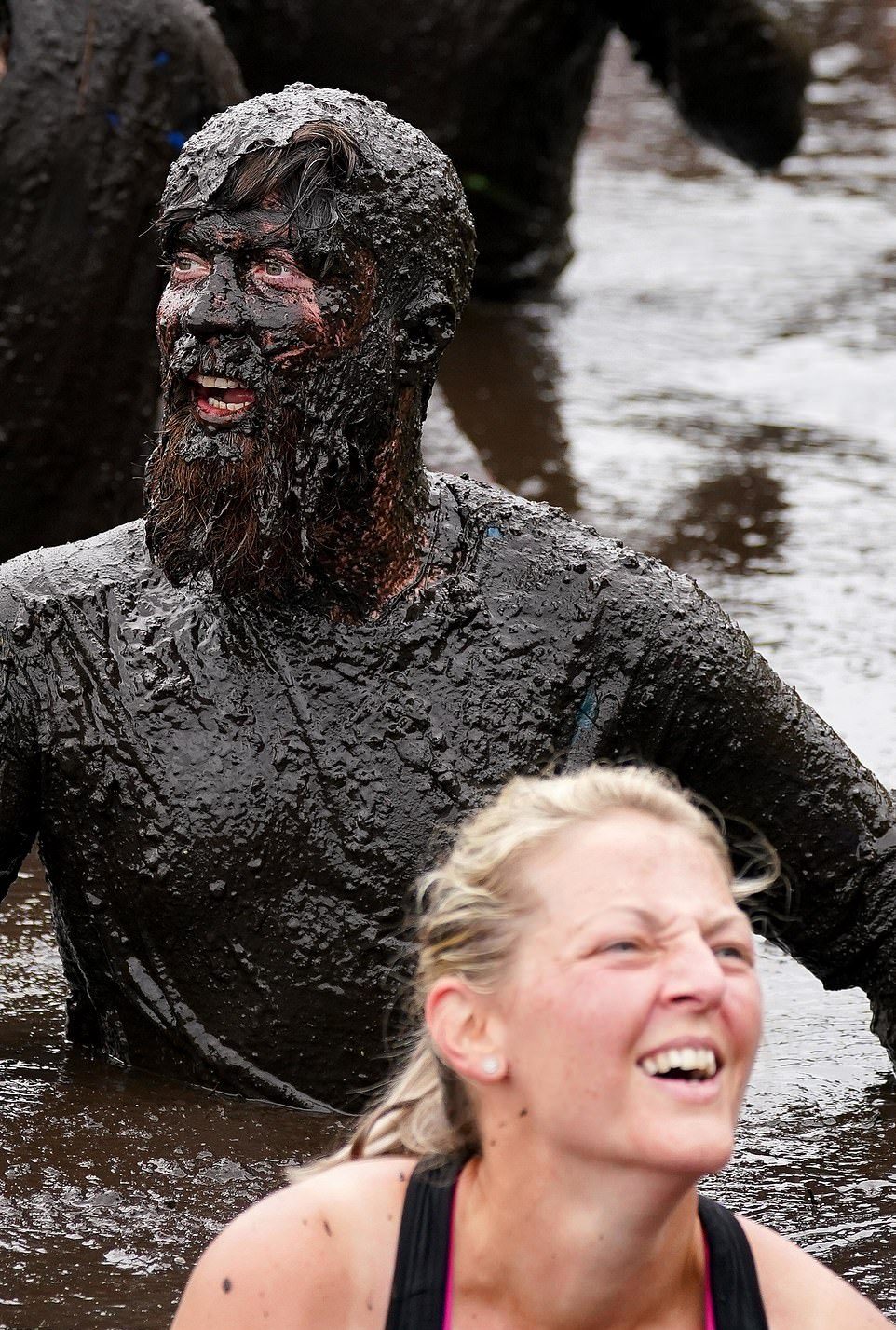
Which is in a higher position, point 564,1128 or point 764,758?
point 564,1128

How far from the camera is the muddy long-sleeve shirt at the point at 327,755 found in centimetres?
320

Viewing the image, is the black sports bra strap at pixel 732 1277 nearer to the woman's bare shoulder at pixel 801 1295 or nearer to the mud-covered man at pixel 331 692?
the woman's bare shoulder at pixel 801 1295

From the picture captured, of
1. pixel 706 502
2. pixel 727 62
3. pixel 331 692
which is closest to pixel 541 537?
pixel 331 692

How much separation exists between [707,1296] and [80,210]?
3.69 meters

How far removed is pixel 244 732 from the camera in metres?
3.21

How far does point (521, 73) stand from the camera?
27.0 ft

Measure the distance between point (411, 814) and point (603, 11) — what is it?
19.0 feet

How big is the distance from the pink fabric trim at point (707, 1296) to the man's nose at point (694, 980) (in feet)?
1.10

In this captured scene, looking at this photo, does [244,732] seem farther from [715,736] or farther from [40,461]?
[40,461]

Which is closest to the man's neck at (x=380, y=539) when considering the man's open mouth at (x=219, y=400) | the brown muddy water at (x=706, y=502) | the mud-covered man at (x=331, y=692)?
the mud-covered man at (x=331, y=692)

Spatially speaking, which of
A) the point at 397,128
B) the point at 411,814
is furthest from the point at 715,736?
the point at 397,128

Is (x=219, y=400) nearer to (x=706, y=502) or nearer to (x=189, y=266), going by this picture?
(x=189, y=266)

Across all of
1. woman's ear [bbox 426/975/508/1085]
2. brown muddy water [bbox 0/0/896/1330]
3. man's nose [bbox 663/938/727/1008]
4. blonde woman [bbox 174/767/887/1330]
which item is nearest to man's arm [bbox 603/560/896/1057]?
brown muddy water [bbox 0/0/896/1330]

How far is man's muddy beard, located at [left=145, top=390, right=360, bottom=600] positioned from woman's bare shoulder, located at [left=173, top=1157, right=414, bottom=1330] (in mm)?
992
